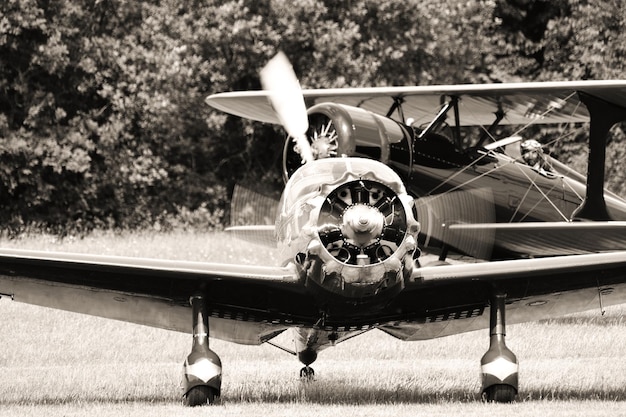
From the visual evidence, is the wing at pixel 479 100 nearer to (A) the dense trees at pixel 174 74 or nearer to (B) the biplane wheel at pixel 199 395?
(B) the biplane wheel at pixel 199 395

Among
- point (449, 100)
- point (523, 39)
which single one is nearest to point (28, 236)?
Result: point (449, 100)

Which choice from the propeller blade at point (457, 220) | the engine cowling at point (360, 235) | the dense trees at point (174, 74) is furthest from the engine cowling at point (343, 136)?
the dense trees at point (174, 74)

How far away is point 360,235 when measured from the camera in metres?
8.17

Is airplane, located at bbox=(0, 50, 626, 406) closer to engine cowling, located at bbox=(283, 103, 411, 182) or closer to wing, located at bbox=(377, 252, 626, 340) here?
wing, located at bbox=(377, 252, 626, 340)

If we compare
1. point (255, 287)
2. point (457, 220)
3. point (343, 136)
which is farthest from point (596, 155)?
point (255, 287)

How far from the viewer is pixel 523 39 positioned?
36.9 meters

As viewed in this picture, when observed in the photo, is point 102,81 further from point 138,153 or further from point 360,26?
point 360,26

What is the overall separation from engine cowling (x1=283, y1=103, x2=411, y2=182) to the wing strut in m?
2.92

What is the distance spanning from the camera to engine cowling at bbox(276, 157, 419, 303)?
822cm

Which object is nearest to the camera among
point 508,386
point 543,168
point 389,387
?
point 508,386

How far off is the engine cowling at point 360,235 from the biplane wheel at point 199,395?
1141 mm

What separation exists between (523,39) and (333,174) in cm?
2933

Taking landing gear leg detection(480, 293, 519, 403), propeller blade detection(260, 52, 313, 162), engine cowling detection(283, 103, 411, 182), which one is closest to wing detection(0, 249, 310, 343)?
landing gear leg detection(480, 293, 519, 403)

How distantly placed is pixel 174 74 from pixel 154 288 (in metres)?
23.1
